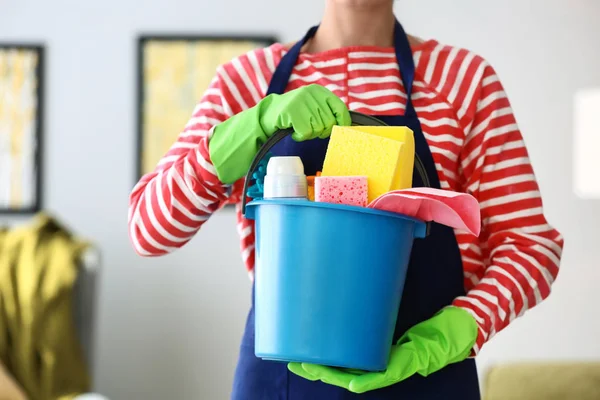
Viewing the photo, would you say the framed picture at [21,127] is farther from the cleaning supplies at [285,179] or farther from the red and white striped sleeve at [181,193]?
the cleaning supplies at [285,179]

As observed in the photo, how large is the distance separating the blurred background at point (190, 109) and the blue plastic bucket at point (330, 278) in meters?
1.66

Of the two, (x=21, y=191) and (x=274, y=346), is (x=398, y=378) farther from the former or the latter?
(x=21, y=191)

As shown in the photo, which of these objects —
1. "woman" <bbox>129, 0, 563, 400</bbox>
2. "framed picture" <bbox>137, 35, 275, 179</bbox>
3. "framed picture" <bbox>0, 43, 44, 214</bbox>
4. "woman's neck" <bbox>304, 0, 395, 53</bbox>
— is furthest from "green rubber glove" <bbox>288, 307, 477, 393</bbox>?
"framed picture" <bbox>0, 43, 44, 214</bbox>

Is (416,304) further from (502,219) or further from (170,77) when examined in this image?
(170,77)

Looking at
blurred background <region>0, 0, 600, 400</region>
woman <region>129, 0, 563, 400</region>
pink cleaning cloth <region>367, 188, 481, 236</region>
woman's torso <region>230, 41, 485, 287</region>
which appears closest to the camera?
pink cleaning cloth <region>367, 188, 481, 236</region>

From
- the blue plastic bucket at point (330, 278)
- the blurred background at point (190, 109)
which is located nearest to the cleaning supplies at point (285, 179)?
the blue plastic bucket at point (330, 278)

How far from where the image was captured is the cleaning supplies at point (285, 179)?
778mm

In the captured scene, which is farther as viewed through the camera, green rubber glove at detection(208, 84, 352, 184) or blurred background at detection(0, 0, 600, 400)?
blurred background at detection(0, 0, 600, 400)

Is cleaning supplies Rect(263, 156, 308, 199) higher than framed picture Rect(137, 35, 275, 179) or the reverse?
the reverse

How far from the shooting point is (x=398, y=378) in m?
0.83

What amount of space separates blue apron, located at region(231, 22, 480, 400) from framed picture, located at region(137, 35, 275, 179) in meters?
1.50

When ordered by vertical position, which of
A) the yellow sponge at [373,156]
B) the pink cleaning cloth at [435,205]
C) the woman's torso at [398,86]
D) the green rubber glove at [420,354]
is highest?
the woman's torso at [398,86]

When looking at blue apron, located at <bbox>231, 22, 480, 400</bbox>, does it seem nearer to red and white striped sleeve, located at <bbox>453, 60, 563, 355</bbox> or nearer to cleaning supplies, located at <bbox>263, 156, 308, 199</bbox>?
red and white striped sleeve, located at <bbox>453, 60, 563, 355</bbox>

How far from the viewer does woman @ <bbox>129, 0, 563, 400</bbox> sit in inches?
35.0
